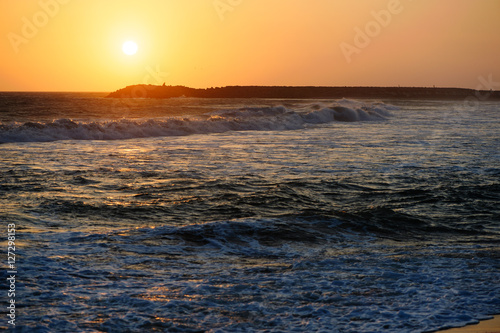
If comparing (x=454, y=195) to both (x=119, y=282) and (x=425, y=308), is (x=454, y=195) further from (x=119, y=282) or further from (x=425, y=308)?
(x=119, y=282)

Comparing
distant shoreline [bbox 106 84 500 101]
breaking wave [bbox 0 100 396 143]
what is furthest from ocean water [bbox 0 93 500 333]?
distant shoreline [bbox 106 84 500 101]

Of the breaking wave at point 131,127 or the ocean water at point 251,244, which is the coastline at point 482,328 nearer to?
the ocean water at point 251,244

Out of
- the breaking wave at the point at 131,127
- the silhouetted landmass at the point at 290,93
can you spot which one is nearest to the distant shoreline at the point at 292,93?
the silhouetted landmass at the point at 290,93

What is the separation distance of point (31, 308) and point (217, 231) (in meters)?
3.39

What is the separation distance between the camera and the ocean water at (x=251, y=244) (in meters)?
5.28

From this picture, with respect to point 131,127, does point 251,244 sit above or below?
below

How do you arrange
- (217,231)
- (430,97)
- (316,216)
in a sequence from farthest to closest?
(430,97) < (316,216) < (217,231)

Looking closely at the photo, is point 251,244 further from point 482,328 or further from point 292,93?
point 292,93

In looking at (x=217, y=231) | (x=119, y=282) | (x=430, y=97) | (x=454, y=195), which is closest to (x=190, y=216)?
(x=217, y=231)

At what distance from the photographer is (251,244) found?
768 cm

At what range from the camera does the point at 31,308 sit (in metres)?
5.25

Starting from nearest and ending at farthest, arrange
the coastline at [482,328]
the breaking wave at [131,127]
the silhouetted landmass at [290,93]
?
the coastline at [482,328]
the breaking wave at [131,127]
the silhouetted landmass at [290,93]

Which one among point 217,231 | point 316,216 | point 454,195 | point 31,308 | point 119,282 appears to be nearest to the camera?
point 31,308

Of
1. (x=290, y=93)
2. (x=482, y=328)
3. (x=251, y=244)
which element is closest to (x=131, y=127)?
(x=251, y=244)
